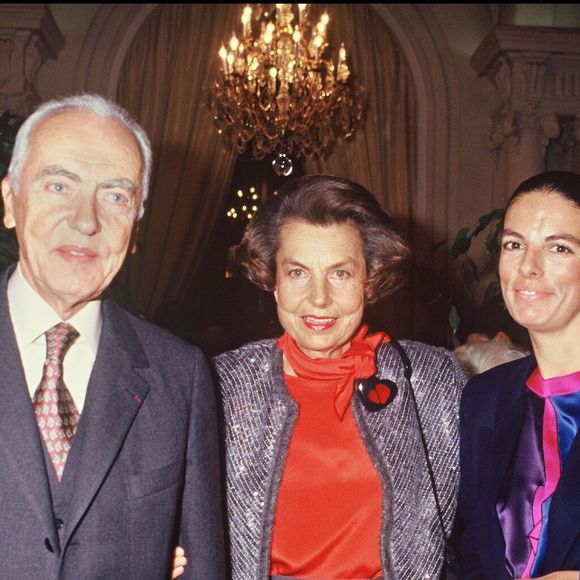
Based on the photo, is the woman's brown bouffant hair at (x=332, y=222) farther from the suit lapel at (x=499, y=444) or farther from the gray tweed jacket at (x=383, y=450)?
the suit lapel at (x=499, y=444)

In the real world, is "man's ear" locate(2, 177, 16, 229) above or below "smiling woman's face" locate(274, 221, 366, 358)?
above

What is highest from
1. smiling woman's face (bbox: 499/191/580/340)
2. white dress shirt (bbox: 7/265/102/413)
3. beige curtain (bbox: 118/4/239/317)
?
beige curtain (bbox: 118/4/239/317)

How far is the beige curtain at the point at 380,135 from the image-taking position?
8.08 m

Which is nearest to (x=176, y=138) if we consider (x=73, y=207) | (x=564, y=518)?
(x=73, y=207)

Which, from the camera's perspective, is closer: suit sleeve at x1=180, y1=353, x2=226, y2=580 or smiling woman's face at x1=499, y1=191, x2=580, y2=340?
suit sleeve at x1=180, y1=353, x2=226, y2=580

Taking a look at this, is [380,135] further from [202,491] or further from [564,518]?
[202,491]

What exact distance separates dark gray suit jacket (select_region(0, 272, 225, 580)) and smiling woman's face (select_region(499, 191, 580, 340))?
0.90 metres

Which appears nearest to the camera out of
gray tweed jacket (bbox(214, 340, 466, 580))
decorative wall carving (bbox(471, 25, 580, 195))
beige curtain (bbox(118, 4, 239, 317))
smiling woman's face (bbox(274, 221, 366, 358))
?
gray tweed jacket (bbox(214, 340, 466, 580))

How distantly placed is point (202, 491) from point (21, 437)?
1.68 ft

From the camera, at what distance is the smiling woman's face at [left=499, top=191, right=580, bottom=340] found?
6.61ft

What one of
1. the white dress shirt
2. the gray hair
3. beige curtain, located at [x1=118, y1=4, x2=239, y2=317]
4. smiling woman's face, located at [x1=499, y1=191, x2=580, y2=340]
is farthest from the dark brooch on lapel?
beige curtain, located at [x1=118, y1=4, x2=239, y2=317]

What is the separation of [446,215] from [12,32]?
4.70 metres

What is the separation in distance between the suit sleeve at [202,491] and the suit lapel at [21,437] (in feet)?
1.35

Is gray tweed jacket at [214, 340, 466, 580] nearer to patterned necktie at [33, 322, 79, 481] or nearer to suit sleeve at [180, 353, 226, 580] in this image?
suit sleeve at [180, 353, 226, 580]
